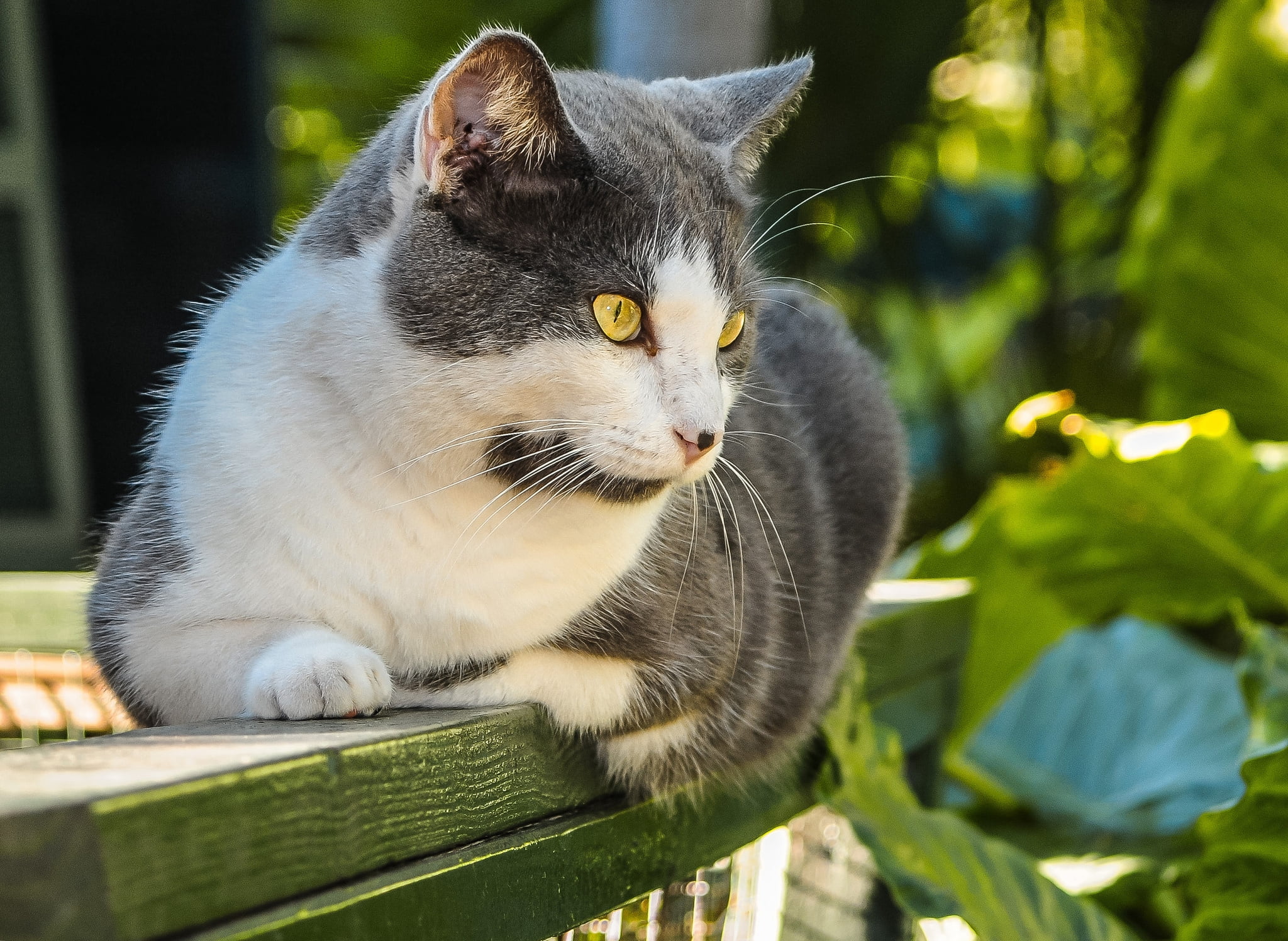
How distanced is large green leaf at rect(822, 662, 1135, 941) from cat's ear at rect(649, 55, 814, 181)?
2.08 ft

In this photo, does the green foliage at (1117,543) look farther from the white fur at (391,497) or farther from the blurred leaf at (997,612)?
the white fur at (391,497)

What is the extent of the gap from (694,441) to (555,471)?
0.41 ft

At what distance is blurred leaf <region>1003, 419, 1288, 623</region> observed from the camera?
A: 1796 millimetres

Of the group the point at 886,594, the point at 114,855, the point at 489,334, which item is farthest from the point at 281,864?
the point at 886,594

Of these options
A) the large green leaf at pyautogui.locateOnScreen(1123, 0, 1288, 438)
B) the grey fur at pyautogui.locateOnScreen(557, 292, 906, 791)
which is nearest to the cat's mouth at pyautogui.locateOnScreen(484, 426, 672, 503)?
the grey fur at pyautogui.locateOnScreen(557, 292, 906, 791)

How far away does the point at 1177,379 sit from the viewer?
2.60 meters

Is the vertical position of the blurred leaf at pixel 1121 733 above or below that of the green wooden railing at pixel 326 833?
below

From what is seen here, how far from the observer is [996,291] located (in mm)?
4660

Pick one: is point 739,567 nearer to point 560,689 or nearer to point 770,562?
point 770,562

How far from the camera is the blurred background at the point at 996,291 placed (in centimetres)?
185

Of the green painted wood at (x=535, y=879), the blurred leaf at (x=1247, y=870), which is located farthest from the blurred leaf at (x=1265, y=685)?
the green painted wood at (x=535, y=879)

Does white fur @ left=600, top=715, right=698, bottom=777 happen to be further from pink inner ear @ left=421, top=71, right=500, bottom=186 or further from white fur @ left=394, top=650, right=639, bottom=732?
pink inner ear @ left=421, top=71, right=500, bottom=186

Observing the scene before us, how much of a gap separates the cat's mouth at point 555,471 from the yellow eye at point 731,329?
0.16m

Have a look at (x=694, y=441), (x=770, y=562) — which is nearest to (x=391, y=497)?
(x=694, y=441)
